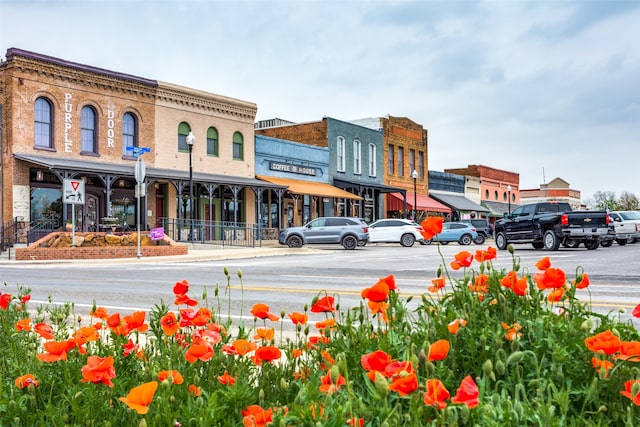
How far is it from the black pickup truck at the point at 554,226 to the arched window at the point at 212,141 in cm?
1675

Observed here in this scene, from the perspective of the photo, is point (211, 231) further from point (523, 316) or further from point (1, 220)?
point (523, 316)

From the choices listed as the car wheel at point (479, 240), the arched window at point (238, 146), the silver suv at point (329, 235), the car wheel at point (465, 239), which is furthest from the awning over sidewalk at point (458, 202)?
the silver suv at point (329, 235)

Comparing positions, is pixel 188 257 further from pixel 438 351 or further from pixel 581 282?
pixel 438 351

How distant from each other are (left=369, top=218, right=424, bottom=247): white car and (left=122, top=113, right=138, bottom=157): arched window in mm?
13857

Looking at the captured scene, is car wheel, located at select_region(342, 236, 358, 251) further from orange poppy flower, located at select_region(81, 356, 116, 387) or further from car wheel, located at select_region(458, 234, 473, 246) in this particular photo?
orange poppy flower, located at select_region(81, 356, 116, 387)

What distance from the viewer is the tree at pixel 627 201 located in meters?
96.8

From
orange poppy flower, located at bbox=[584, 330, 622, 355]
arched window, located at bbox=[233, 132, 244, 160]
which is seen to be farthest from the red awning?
orange poppy flower, located at bbox=[584, 330, 622, 355]

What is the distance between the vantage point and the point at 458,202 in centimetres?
5588

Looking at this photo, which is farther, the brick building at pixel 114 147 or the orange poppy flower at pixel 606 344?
the brick building at pixel 114 147

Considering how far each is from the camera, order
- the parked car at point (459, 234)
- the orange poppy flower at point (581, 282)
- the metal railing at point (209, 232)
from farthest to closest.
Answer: the parked car at point (459, 234)
the metal railing at point (209, 232)
the orange poppy flower at point (581, 282)

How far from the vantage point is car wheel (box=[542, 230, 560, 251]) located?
23594 mm

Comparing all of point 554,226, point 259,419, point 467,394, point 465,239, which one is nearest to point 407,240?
point 465,239

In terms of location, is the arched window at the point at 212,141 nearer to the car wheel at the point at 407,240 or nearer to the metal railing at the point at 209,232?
the metal railing at the point at 209,232

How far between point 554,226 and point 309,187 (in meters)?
17.4
